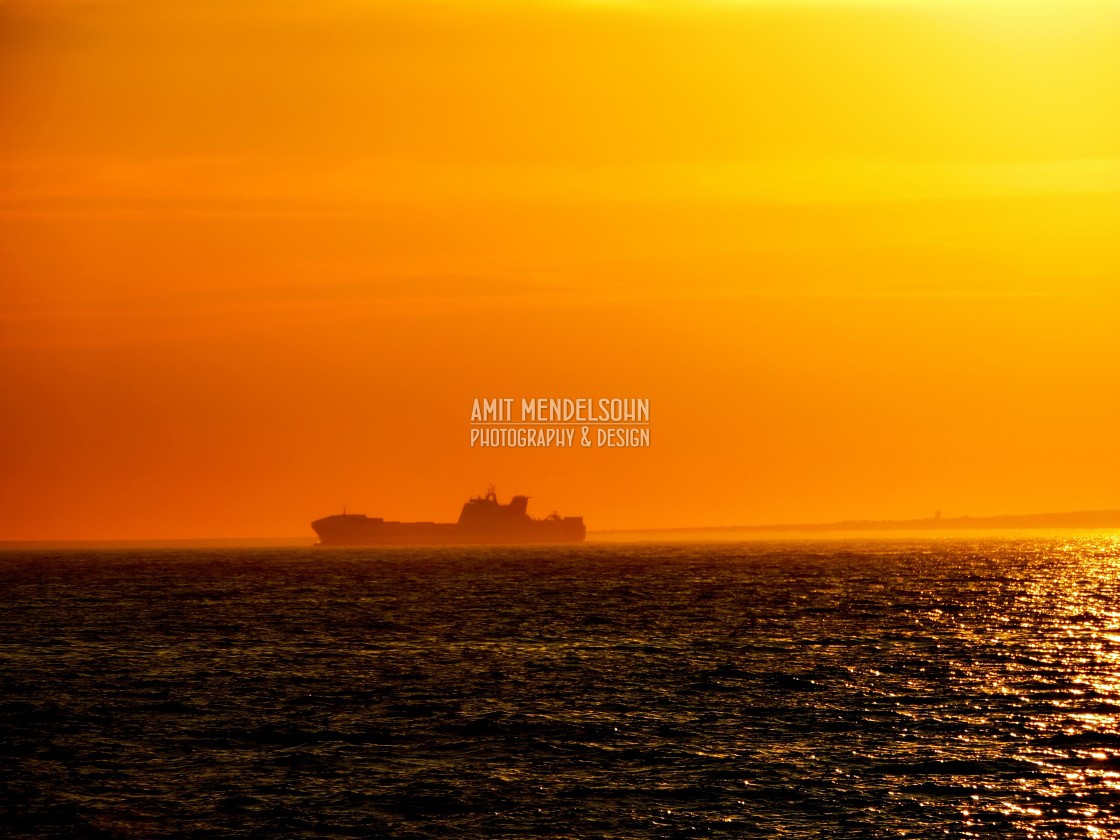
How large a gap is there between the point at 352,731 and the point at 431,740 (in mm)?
2575

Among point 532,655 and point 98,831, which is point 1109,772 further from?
point 532,655

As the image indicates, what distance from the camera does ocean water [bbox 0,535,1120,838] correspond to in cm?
2692

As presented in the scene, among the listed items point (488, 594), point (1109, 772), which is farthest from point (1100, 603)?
point (1109, 772)

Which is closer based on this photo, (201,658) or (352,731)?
(352,731)

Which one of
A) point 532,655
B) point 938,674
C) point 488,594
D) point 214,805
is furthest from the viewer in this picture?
point 488,594

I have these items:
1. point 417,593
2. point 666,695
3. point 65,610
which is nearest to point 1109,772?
point 666,695

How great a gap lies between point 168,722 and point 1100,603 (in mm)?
68043

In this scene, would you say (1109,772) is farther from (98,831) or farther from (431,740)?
(98,831)

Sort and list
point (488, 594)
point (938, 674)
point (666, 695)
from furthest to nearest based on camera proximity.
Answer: point (488, 594) < point (938, 674) < point (666, 695)

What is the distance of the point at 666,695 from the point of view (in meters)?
42.0

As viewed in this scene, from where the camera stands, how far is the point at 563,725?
36.7 metres

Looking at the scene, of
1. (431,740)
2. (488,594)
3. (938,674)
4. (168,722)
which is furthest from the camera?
(488,594)

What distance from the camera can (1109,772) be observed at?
3027 centimetres

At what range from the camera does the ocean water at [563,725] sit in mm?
26922
